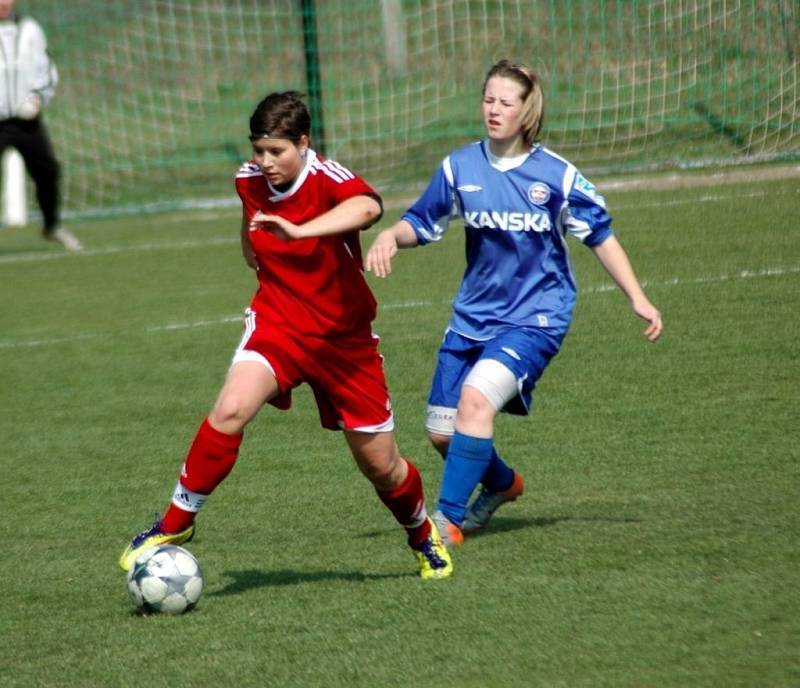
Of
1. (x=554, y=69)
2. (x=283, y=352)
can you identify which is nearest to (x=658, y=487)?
(x=283, y=352)

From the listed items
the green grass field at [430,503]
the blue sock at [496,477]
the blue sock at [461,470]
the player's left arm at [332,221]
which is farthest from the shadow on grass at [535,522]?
the player's left arm at [332,221]

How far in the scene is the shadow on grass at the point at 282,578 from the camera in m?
5.03

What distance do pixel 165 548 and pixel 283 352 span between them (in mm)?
710

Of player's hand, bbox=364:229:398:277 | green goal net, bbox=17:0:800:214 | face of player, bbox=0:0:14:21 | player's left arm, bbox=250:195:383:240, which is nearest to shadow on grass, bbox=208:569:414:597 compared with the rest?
player's hand, bbox=364:229:398:277

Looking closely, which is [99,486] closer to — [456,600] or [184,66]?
[456,600]

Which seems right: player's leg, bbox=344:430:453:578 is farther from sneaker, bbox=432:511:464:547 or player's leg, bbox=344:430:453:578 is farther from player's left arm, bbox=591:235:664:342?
player's left arm, bbox=591:235:664:342

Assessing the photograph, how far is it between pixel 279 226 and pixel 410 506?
1.05 metres

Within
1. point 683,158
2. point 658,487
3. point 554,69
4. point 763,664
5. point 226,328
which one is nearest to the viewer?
point 763,664

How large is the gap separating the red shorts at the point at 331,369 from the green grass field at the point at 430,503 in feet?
1.77

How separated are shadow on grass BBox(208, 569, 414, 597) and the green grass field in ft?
0.06

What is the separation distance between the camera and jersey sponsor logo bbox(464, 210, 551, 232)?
5.48m

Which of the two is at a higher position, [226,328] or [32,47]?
[32,47]

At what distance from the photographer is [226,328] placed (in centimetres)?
996

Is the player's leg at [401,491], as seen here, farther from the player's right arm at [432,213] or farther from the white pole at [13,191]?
the white pole at [13,191]
